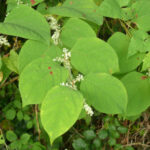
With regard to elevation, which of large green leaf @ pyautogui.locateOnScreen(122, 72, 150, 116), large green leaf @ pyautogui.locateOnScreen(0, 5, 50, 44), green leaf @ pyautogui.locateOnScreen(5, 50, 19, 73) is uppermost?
large green leaf @ pyautogui.locateOnScreen(0, 5, 50, 44)

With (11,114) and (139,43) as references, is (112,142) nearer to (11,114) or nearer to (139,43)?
(11,114)

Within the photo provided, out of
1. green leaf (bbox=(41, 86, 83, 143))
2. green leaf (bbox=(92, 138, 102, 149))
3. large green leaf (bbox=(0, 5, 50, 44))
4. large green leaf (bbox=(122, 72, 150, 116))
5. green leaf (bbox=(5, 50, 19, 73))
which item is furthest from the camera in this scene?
green leaf (bbox=(92, 138, 102, 149))

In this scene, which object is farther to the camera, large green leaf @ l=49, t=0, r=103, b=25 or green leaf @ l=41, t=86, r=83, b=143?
large green leaf @ l=49, t=0, r=103, b=25

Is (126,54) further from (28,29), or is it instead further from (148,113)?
(148,113)

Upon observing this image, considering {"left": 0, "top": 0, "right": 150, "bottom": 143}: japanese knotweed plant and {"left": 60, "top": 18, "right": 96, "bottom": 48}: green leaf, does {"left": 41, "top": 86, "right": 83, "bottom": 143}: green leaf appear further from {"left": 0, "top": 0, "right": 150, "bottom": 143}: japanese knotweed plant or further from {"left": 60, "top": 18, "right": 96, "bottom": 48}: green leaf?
{"left": 60, "top": 18, "right": 96, "bottom": 48}: green leaf

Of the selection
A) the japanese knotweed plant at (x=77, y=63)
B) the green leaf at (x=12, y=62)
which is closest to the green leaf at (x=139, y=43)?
the japanese knotweed plant at (x=77, y=63)

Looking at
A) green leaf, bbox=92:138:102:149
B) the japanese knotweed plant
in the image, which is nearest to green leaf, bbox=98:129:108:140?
green leaf, bbox=92:138:102:149
